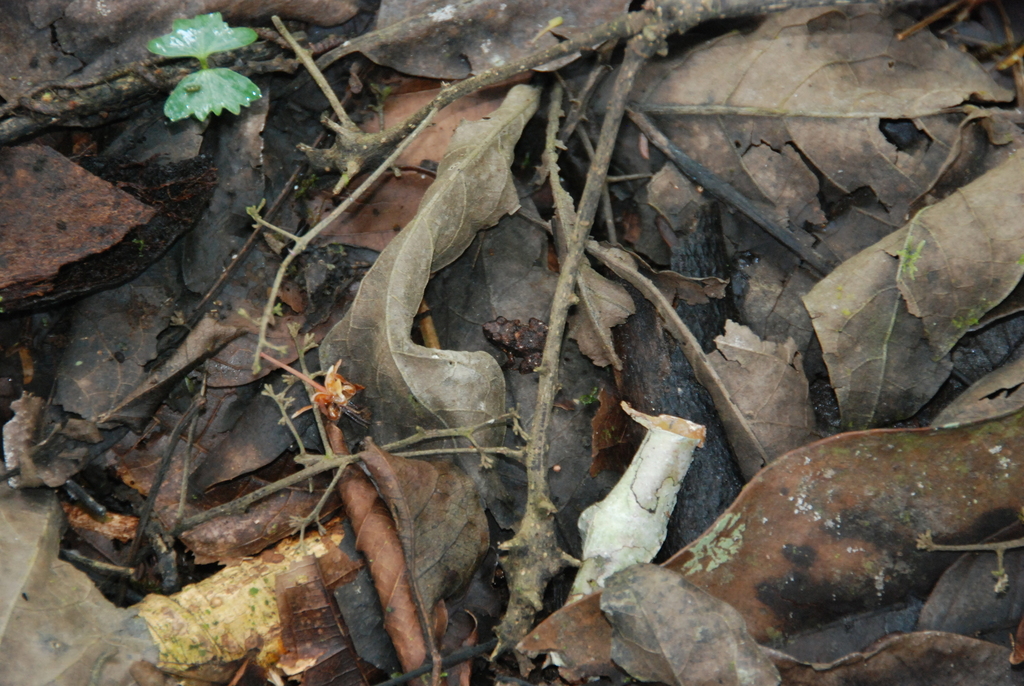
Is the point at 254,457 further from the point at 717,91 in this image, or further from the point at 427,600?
the point at 717,91

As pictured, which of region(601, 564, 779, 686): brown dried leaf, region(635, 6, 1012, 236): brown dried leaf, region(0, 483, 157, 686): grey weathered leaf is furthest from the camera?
region(635, 6, 1012, 236): brown dried leaf

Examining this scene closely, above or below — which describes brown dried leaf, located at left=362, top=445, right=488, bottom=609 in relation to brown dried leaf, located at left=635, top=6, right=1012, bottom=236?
below

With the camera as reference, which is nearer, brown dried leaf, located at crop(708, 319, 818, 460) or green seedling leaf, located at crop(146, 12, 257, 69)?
brown dried leaf, located at crop(708, 319, 818, 460)

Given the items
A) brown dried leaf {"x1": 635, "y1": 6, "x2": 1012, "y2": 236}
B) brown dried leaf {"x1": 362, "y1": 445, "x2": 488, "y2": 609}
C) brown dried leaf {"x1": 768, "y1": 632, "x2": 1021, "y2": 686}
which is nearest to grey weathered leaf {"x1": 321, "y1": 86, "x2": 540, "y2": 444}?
brown dried leaf {"x1": 362, "y1": 445, "x2": 488, "y2": 609}

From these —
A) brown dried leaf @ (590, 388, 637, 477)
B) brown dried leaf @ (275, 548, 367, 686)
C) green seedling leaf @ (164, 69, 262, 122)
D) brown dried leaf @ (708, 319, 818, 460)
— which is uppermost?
green seedling leaf @ (164, 69, 262, 122)

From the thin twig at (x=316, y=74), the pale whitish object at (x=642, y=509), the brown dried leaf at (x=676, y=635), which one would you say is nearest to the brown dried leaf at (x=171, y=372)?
the thin twig at (x=316, y=74)

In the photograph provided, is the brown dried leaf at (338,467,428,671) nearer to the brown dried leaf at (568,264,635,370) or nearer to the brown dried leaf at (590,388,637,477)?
the brown dried leaf at (590,388,637,477)

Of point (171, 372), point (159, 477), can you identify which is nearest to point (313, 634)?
point (159, 477)
